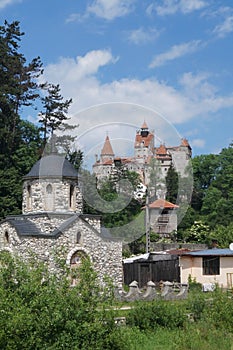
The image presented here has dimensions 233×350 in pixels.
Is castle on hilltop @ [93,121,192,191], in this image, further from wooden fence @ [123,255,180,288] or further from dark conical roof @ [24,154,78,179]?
wooden fence @ [123,255,180,288]

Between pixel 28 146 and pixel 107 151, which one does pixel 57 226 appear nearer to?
pixel 107 151

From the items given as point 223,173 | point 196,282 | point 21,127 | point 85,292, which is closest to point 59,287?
point 85,292

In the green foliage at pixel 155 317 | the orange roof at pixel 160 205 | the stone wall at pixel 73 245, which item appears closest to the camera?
the green foliage at pixel 155 317

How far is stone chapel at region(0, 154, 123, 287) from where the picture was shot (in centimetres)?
2323

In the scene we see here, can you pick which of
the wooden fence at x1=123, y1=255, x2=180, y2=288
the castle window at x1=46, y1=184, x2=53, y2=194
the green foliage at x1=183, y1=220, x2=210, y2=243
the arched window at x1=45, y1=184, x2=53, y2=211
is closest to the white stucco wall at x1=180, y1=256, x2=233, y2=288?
the wooden fence at x1=123, y1=255, x2=180, y2=288

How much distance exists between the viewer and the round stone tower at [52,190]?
2484 centimetres

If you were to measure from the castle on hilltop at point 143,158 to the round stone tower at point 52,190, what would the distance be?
9.70 ft

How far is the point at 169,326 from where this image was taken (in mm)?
14930

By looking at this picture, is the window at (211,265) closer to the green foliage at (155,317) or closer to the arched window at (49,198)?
the arched window at (49,198)

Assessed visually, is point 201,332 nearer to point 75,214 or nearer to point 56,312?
point 56,312

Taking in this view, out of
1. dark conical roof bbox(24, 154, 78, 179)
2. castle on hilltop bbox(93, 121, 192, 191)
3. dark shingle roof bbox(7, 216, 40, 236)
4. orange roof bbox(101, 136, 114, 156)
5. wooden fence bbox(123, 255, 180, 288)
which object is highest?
castle on hilltop bbox(93, 121, 192, 191)

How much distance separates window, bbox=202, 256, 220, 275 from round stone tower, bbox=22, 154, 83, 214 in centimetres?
687

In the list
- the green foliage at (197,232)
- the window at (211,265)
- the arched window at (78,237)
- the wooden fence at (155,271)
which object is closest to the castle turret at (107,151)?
the arched window at (78,237)

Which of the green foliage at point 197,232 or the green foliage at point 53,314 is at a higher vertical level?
the green foliage at point 197,232
